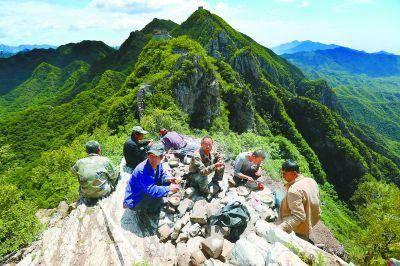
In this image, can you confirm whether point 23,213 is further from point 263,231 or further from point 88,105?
point 88,105

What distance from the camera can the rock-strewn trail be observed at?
6.01m

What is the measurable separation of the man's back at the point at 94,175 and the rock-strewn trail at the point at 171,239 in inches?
15.6

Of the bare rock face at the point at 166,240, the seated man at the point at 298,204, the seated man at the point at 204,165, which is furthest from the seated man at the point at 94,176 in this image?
the seated man at the point at 298,204

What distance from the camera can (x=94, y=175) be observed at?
9062mm

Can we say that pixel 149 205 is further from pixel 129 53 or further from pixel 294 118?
pixel 129 53

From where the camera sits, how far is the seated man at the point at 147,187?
786 centimetres

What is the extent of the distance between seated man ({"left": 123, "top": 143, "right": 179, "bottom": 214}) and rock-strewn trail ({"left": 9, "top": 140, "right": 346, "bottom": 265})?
0.50 m

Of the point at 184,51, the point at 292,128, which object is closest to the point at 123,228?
the point at 184,51

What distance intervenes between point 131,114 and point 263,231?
34.6m

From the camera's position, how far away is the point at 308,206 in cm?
659

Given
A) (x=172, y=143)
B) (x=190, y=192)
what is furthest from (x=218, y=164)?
(x=172, y=143)

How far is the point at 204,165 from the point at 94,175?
3386mm

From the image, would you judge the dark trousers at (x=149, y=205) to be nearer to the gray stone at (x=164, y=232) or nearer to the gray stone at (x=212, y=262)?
the gray stone at (x=164, y=232)

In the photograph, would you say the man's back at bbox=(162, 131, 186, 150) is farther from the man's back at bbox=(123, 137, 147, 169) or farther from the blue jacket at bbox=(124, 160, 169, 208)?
the blue jacket at bbox=(124, 160, 169, 208)
